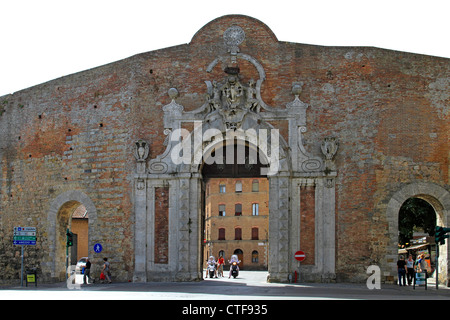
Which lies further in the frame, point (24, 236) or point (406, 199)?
point (24, 236)

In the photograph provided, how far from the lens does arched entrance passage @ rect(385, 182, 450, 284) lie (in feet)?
75.0

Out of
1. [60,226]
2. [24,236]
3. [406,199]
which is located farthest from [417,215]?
[24,236]

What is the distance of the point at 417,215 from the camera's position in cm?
3228

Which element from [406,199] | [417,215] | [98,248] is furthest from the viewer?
[417,215]

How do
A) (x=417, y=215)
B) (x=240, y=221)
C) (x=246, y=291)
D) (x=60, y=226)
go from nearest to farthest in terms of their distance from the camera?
(x=246, y=291) < (x=60, y=226) < (x=417, y=215) < (x=240, y=221)

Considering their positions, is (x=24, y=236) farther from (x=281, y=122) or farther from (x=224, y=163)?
(x=281, y=122)

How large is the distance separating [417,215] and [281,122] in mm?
11626

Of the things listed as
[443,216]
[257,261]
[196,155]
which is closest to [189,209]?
[196,155]

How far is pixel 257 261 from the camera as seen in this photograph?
180 ft

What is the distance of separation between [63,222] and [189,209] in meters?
6.00

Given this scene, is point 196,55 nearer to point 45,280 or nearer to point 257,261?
point 45,280

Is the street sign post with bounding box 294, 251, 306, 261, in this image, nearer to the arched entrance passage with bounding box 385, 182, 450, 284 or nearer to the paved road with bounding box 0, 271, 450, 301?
the paved road with bounding box 0, 271, 450, 301

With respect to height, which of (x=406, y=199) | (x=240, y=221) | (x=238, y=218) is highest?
(x=406, y=199)

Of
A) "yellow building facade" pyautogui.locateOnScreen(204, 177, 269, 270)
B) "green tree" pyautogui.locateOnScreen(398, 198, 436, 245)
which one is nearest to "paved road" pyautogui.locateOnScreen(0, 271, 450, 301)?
"green tree" pyautogui.locateOnScreen(398, 198, 436, 245)
